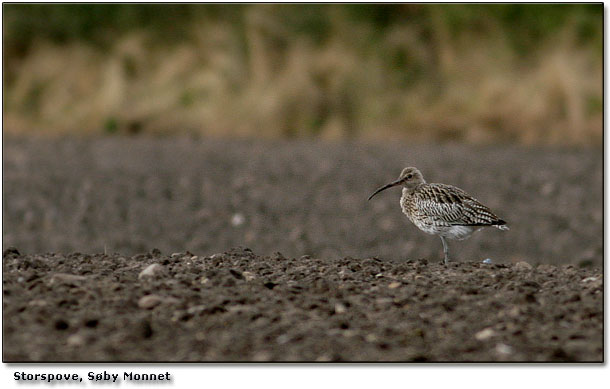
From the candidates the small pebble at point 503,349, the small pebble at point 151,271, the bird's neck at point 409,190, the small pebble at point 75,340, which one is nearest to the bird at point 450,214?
the bird's neck at point 409,190

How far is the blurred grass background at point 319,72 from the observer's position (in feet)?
56.5

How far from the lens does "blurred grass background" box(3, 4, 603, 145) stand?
679 inches

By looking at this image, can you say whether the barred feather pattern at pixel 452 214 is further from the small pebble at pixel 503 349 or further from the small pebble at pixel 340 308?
the small pebble at pixel 503 349

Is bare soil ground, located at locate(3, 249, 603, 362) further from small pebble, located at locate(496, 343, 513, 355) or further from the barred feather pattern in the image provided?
the barred feather pattern

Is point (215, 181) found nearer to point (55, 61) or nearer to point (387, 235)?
point (387, 235)

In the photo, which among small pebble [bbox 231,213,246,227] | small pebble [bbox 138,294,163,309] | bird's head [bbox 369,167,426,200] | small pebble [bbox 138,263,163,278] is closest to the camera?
small pebble [bbox 138,294,163,309]

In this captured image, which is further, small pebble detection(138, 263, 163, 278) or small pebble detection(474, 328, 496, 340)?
small pebble detection(138, 263, 163, 278)

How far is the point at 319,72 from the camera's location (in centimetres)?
1931

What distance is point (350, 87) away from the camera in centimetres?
1892

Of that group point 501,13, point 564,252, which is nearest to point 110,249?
point 564,252

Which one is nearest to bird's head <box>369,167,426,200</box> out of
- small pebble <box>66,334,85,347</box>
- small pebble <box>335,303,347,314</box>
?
small pebble <box>335,303,347,314</box>

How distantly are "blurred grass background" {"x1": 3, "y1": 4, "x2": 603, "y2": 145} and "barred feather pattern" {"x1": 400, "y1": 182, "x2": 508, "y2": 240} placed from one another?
1026 cm

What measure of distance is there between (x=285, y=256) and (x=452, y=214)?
4.20 metres

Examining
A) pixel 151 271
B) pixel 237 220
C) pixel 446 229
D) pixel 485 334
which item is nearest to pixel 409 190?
pixel 446 229
